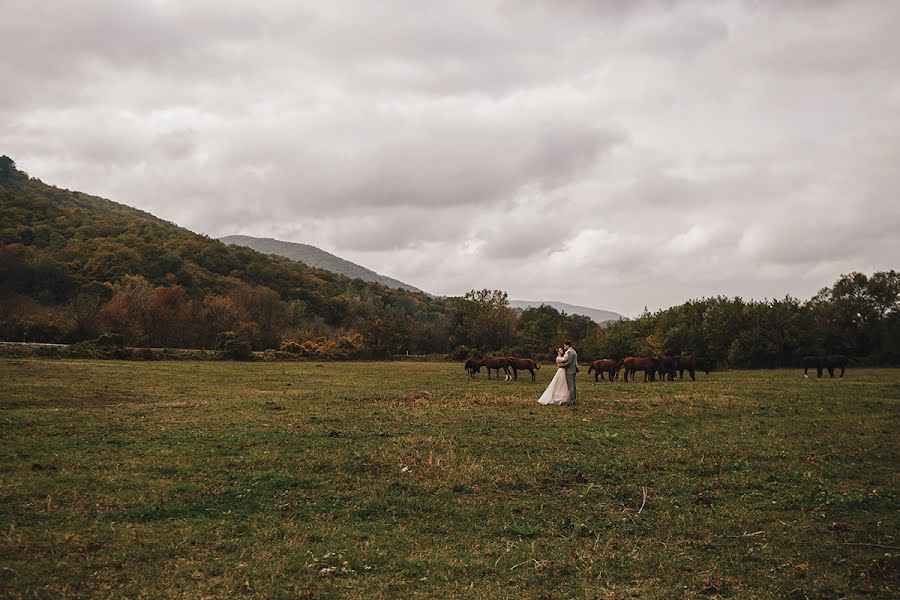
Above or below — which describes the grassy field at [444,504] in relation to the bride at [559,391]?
below

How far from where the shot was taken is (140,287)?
75.2 meters

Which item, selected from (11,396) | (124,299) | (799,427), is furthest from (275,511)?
(124,299)

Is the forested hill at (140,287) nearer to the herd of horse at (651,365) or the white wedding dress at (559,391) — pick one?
the herd of horse at (651,365)

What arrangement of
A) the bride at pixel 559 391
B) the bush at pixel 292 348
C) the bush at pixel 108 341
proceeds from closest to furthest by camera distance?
the bride at pixel 559 391 < the bush at pixel 108 341 < the bush at pixel 292 348

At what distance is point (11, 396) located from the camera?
66.0 feet

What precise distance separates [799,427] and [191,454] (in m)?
16.9

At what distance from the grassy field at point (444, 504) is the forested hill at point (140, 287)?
46063mm

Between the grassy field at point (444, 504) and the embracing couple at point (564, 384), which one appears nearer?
the grassy field at point (444, 504)

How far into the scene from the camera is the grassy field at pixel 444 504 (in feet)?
22.4

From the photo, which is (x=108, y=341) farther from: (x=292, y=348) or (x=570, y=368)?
(x=570, y=368)

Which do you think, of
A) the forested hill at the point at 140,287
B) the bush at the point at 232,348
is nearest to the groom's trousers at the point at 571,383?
the bush at the point at 232,348

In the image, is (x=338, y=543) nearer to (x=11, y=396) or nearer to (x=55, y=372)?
(x=11, y=396)

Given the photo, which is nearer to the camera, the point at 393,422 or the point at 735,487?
the point at 735,487

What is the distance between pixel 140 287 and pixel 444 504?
257 ft
